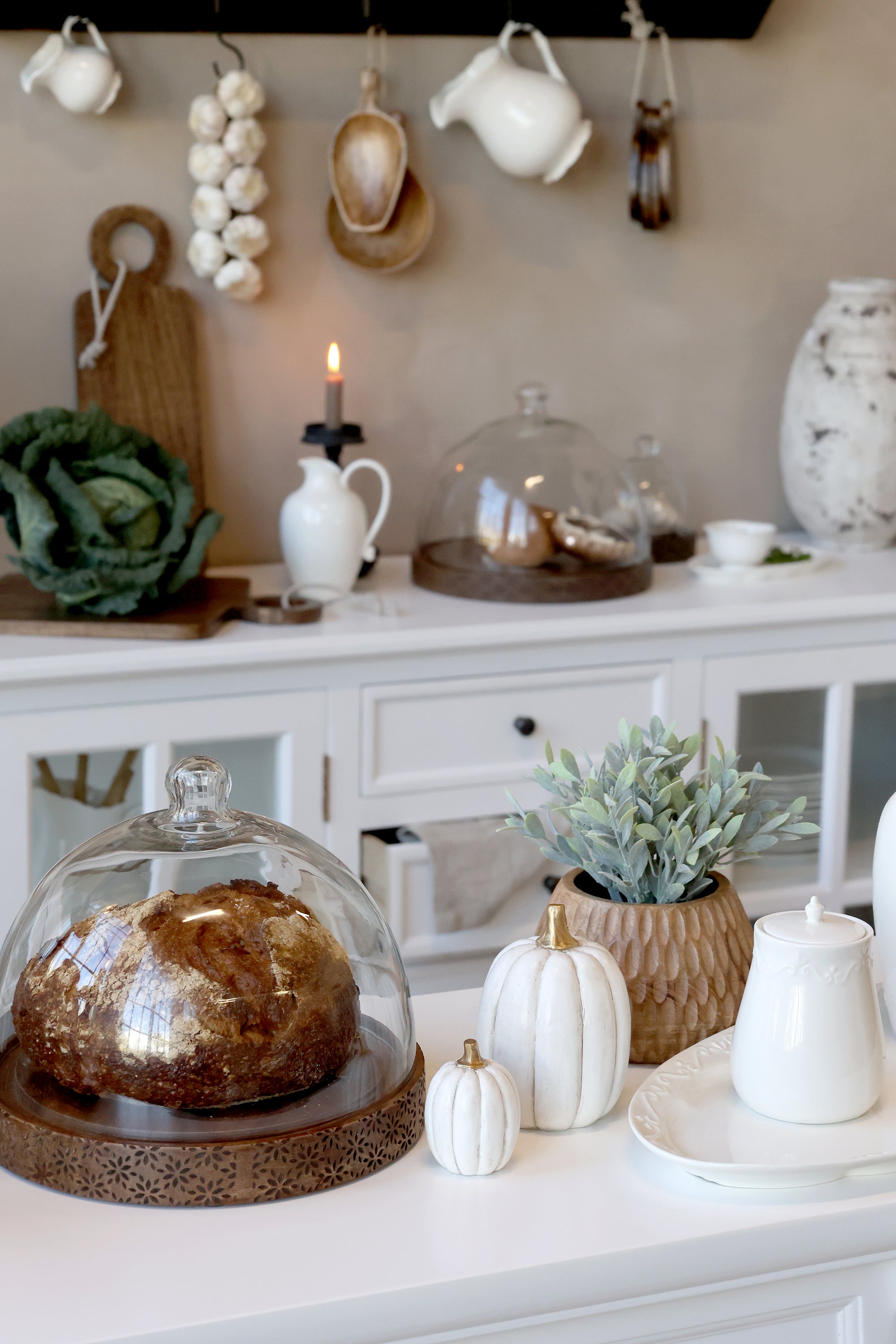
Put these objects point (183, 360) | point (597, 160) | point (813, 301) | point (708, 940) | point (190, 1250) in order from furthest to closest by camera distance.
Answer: point (813, 301) → point (597, 160) → point (183, 360) → point (708, 940) → point (190, 1250)

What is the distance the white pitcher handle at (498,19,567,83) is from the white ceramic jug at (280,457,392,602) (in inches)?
29.8

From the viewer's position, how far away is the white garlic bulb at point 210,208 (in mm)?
2273

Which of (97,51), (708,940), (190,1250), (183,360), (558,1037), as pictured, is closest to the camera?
(190,1250)

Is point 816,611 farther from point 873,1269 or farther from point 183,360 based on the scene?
point 873,1269

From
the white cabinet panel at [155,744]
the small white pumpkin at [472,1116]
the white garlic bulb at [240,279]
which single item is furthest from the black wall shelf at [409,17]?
the small white pumpkin at [472,1116]

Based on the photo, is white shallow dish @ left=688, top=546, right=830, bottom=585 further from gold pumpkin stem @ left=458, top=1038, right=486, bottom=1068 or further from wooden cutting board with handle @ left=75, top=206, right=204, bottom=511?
gold pumpkin stem @ left=458, top=1038, right=486, bottom=1068

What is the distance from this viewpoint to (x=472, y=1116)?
2.77 feet

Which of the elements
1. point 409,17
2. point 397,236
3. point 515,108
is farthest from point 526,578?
point 409,17

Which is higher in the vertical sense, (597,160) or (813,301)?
(597,160)

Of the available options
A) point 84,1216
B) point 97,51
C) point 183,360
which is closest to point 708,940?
point 84,1216

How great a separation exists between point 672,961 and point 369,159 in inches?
67.3

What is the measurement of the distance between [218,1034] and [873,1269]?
40cm

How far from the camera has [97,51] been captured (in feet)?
7.14

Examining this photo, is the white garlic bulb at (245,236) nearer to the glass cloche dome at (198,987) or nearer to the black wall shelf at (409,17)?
the black wall shelf at (409,17)
